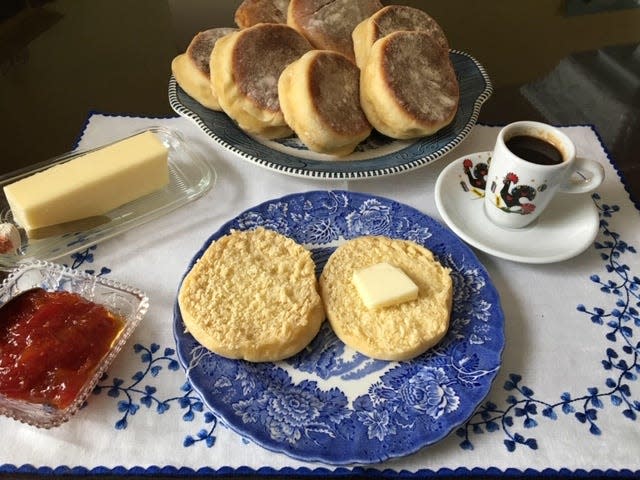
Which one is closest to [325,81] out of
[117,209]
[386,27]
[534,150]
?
[386,27]

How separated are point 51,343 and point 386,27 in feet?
4.95

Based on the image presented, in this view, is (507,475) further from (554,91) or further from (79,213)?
(554,91)

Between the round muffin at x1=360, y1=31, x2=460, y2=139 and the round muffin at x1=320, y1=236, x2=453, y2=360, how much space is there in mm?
451

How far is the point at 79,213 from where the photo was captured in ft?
5.31

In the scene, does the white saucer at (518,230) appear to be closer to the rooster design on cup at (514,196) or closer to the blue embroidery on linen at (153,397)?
the rooster design on cup at (514,196)

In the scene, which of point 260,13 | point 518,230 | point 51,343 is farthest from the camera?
point 260,13

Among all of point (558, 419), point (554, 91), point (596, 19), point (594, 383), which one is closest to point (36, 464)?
point (558, 419)

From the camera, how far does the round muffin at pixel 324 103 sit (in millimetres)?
1651

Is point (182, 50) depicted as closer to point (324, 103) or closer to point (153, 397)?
point (324, 103)

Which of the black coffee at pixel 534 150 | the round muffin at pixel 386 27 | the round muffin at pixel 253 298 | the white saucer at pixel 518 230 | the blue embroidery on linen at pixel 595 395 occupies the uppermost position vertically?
the round muffin at pixel 386 27

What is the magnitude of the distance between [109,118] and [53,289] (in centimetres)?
89

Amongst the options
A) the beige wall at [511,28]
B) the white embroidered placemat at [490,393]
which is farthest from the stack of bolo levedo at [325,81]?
the beige wall at [511,28]

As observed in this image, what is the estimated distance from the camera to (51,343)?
1219 mm

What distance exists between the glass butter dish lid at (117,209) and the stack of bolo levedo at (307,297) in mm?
350
